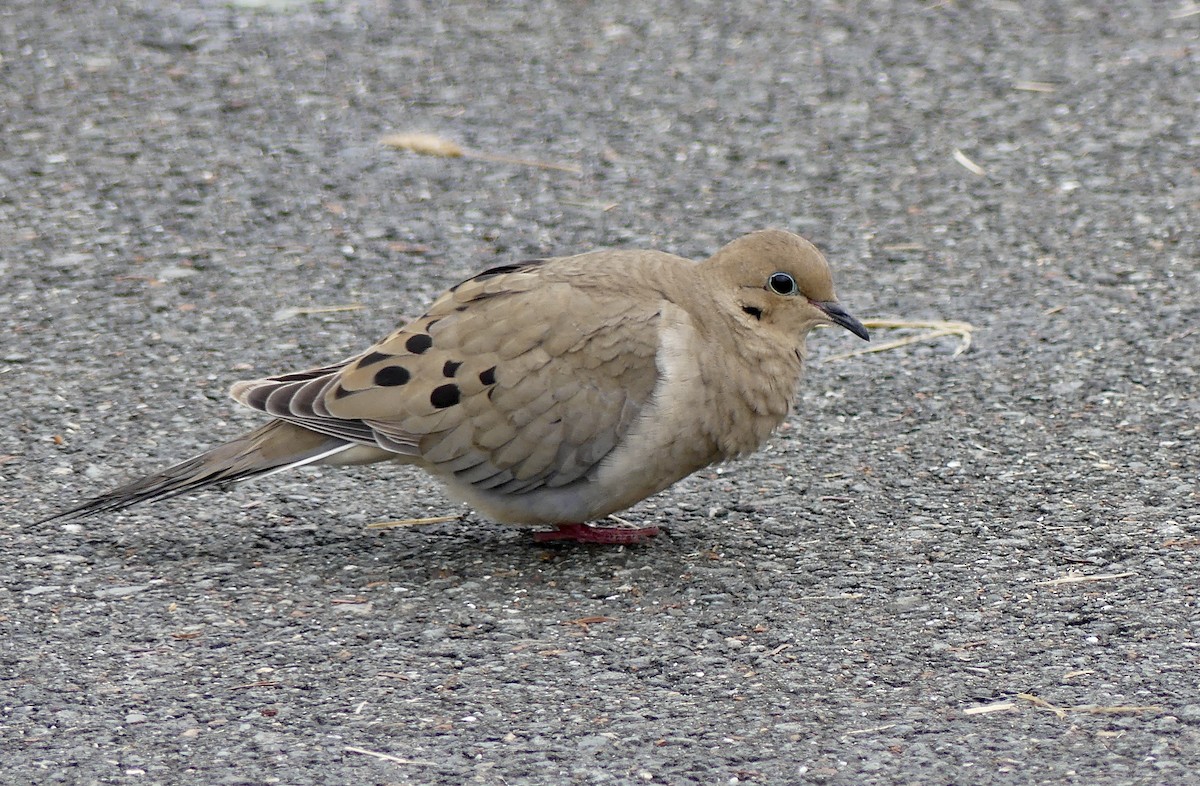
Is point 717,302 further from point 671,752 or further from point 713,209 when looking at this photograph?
point 713,209

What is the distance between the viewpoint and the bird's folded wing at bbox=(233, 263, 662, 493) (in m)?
4.06

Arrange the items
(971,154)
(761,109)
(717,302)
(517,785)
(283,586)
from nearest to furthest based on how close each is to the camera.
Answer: (517,785)
(283,586)
(717,302)
(971,154)
(761,109)

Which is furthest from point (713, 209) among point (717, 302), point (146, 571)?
point (146, 571)

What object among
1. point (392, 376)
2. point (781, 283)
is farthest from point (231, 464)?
point (781, 283)

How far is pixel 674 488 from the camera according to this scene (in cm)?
474

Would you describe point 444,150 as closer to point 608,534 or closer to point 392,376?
point 392,376

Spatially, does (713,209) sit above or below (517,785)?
above

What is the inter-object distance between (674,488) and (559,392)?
2.65 feet

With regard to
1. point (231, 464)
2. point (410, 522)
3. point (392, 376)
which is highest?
point (392, 376)

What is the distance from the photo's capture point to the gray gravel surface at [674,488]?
133 inches

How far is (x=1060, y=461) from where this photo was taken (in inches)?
183

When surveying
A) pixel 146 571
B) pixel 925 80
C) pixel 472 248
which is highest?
pixel 925 80

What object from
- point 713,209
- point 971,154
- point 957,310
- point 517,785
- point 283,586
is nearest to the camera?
point 517,785

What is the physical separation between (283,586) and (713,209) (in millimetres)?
3016
